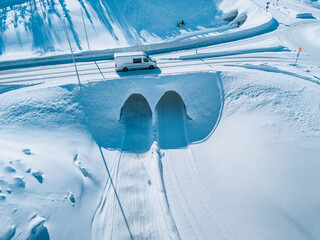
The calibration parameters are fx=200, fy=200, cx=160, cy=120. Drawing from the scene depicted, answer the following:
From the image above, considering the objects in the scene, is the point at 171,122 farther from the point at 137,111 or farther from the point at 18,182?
the point at 18,182

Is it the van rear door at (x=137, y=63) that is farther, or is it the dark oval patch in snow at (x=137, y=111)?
the van rear door at (x=137, y=63)

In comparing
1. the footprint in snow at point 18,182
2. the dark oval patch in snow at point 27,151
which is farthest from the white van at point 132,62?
the footprint in snow at point 18,182

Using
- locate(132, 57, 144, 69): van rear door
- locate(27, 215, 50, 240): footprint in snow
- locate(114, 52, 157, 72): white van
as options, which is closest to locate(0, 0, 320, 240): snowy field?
locate(27, 215, 50, 240): footprint in snow

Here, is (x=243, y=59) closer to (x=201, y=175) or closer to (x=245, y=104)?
(x=245, y=104)

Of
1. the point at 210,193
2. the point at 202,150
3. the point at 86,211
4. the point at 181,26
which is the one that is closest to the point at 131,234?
the point at 86,211

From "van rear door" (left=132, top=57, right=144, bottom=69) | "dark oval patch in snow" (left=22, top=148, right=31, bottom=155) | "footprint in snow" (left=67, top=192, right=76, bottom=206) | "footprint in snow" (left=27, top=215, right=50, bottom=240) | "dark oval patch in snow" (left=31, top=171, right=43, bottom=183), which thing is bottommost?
"footprint in snow" (left=27, top=215, right=50, bottom=240)

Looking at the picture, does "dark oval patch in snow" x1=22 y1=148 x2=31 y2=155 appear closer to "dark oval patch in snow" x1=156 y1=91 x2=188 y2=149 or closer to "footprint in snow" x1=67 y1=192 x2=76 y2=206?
"footprint in snow" x1=67 y1=192 x2=76 y2=206

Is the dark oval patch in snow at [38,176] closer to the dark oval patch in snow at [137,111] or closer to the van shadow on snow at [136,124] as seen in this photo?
the dark oval patch in snow at [137,111]
